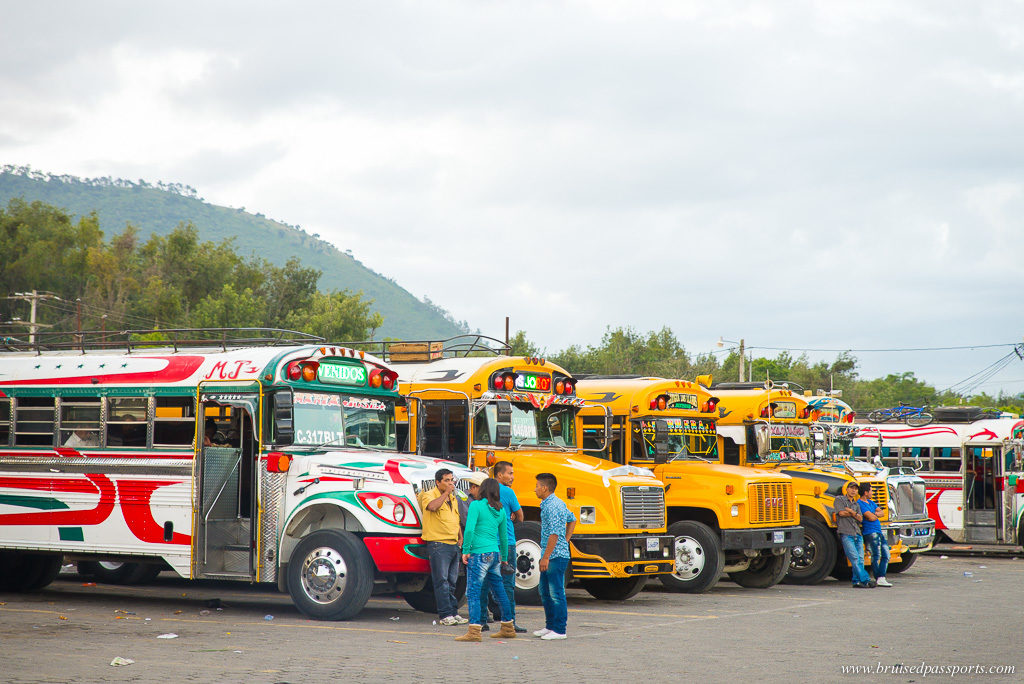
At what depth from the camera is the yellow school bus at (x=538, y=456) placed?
15391 millimetres

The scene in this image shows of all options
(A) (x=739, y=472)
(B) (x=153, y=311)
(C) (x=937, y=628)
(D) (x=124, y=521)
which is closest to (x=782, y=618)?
(C) (x=937, y=628)

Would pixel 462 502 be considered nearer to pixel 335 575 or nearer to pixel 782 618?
pixel 335 575

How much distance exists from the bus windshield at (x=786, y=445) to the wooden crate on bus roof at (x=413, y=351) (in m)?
6.19

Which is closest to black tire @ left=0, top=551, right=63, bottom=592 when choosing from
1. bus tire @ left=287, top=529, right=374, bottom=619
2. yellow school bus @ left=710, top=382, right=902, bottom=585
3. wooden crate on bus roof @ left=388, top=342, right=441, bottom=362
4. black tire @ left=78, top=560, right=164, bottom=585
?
black tire @ left=78, top=560, right=164, bottom=585

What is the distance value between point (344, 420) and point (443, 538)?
2.37 meters

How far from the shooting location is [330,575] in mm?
13219

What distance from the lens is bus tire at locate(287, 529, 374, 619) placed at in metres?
13.0

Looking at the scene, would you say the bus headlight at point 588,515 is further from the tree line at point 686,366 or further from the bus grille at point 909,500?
the tree line at point 686,366

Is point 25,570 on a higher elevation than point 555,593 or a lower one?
lower

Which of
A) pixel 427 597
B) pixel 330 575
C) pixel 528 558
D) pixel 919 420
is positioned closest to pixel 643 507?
pixel 528 558

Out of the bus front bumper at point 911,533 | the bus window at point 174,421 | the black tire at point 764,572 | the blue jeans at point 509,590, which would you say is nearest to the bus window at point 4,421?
the bus window at point 174,421

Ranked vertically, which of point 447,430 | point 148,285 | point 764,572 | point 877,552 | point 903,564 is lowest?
point 903,564

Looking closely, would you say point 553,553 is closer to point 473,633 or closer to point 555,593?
point 555,593

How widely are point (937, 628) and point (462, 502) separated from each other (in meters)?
5.72
